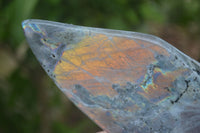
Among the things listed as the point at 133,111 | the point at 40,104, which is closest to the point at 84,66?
the point at 133,111

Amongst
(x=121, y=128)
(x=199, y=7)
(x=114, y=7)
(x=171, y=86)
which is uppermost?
(x=199, y=7)

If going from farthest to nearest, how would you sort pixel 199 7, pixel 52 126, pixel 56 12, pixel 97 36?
1. pixel 52 126
2. pixel 199 7
3. pixel 56 12
4. pixel 97 36

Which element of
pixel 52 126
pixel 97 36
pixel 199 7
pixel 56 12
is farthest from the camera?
pixel 52 126

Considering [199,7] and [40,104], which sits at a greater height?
[199,7]

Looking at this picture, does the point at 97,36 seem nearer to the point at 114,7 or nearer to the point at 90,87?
the point at 90,87

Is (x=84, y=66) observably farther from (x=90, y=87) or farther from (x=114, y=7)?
(x=114, y=7)

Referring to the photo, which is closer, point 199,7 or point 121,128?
point 121,128

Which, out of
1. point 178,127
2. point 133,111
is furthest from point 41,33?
point 178,127
